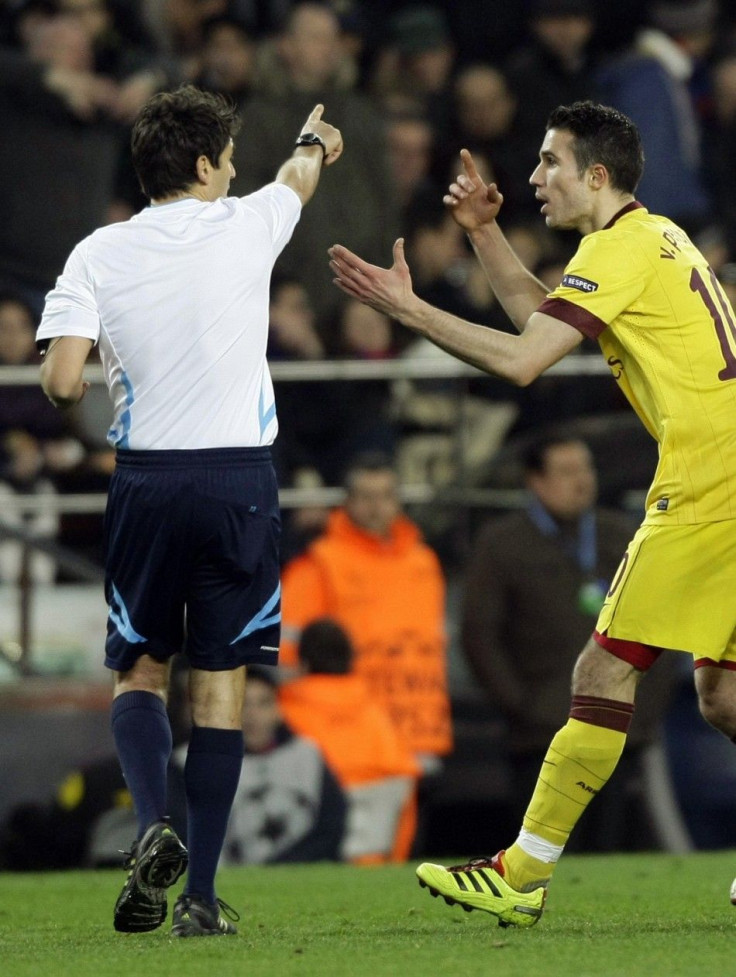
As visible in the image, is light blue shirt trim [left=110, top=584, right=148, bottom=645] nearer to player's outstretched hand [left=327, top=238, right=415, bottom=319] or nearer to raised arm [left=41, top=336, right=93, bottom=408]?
raised arm [left=41, top=336, right=93, bottom=408]

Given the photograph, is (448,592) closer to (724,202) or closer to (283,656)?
(283,656)

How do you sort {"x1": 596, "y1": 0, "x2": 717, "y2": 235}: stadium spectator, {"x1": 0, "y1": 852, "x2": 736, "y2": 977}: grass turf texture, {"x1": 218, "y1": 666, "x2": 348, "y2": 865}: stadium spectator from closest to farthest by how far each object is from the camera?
1. {"x1": 0, "y1": 852, "x2": 736, "y2": 977}: grass turf texture
2. {"x1": 218, "y1": 666, "x2": 348, "y2": 865}: stadium spectator
3. {"x1": 596, "y1": 0, "x2": 717, "y2": 235}: stadium spectator

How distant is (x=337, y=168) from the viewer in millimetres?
12078

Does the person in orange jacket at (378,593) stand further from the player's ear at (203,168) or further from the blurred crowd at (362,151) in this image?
the player's ear at (203,168)

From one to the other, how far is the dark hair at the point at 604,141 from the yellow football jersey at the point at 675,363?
0.22m

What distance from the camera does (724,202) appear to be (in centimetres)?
1366

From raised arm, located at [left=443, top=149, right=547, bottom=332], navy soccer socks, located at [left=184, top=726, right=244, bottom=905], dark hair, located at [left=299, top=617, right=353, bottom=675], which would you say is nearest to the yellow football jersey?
raised arm, located at [left=443, top=149, right=547, bottom=332]

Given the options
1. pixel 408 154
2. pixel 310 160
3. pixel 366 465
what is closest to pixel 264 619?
pixel 310 160

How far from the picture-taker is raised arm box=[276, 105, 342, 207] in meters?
6.04

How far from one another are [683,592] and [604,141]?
51.9 inches

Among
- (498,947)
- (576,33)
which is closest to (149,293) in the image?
(498,947)

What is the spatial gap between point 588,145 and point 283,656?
5.08m

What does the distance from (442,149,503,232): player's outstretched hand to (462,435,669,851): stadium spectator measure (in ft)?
13.8

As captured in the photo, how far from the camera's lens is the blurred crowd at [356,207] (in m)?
10.2
